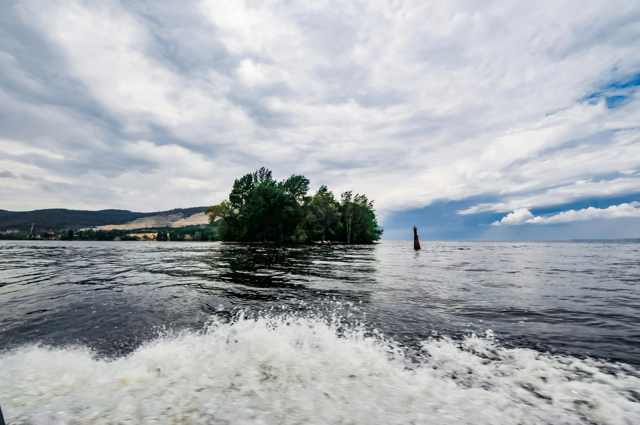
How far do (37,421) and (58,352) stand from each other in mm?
2668

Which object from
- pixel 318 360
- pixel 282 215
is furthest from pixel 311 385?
pixel 282 215

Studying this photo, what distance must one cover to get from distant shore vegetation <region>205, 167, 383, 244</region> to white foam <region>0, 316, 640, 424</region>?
72.1 m

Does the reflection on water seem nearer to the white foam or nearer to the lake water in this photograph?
the lake water

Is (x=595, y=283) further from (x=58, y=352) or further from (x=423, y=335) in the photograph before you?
(x=58, y=352)

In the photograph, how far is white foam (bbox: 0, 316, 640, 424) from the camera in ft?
9.96

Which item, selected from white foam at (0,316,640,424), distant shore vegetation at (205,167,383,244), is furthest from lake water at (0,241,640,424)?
distant shore vegetation at (205,167,383,244)

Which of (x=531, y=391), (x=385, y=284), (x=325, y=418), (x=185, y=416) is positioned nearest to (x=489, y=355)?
(x=531, y=391)

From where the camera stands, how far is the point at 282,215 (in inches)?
3076

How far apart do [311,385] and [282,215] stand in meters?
75.2

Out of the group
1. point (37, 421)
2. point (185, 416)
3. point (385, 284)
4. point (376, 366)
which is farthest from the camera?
point (385, 284)

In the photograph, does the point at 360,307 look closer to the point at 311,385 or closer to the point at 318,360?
the point at 318,360

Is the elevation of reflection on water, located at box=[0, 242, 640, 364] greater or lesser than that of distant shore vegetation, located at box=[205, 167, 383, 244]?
lesser

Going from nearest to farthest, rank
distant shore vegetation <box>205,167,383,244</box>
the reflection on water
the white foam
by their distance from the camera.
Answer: the white foam < the reflection on water < distant shore vegetation <box>205,167,383,244</box>

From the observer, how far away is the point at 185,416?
301cm
